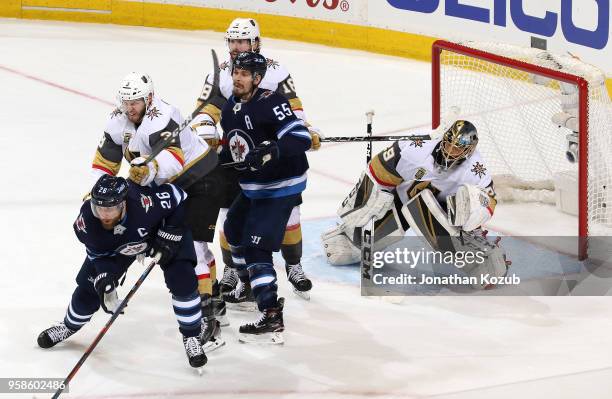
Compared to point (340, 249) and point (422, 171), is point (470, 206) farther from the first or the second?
point (340, 249)

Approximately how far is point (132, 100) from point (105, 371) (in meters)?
1.02

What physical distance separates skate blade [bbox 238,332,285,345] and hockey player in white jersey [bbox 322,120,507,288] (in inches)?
36.1

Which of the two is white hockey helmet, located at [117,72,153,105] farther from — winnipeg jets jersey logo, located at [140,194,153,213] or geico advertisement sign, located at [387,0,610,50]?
geico advertisement sign, located at [387,0,610,50]

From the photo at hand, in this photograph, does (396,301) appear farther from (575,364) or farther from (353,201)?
(575,364)

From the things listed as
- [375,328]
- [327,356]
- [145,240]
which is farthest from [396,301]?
[145,240]

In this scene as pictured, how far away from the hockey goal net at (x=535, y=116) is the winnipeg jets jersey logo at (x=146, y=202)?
2.28 metres

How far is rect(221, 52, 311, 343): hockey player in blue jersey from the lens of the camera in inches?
182

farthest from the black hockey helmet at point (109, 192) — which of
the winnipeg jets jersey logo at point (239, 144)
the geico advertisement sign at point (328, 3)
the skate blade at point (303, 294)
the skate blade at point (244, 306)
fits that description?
the geico advertisement sign at point (328, 3)

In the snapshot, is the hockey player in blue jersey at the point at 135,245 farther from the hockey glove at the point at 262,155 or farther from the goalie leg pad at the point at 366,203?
the goalie leg pad at the point at 366,203

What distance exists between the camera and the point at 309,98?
8688mm

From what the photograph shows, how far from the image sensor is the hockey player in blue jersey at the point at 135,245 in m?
4.16

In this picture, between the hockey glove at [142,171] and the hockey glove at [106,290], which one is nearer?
the hockey glove at [106,290]

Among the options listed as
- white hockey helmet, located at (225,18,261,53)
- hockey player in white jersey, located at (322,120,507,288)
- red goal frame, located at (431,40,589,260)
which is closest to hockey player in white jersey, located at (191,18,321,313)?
white hockey helmet, located at (225,18,261,53)

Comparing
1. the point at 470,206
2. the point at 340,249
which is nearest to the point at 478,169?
the point at 470,206
